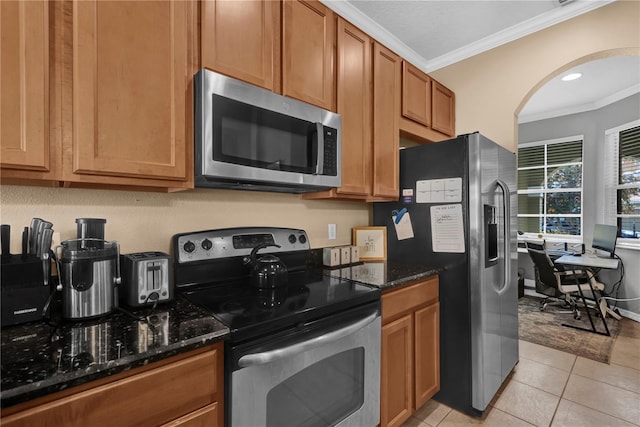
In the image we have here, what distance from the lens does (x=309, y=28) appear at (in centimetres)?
162

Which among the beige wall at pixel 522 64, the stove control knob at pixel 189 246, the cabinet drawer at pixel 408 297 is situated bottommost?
the cabinet drawer at pixel 408 297

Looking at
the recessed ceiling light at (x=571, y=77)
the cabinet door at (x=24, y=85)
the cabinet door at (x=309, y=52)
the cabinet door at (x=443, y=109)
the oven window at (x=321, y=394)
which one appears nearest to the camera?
the cabinet door at (x=24, y=85)

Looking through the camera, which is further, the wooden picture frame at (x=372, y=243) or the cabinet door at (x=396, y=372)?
the wooden picture frame at (x=372, y=243)

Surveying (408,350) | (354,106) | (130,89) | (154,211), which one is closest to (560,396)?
(408,350)

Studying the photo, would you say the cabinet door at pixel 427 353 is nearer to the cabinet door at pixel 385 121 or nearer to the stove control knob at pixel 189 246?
the cabinet door at pixel 385 121

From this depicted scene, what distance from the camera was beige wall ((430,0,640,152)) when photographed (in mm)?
1988

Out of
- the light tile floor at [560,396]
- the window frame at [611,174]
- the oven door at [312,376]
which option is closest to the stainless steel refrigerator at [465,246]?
the light tile floor at [560,396]

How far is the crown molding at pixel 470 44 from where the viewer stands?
6.81 ft

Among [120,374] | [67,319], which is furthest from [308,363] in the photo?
[67,319]

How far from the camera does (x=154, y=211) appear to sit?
1.42 m

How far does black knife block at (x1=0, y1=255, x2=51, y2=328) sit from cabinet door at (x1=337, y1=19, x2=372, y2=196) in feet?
4.34

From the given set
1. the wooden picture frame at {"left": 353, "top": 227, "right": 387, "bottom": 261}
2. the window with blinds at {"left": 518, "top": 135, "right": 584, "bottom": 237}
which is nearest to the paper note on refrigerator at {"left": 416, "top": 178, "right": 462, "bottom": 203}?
the wooden picture frame at {"left": 353, "top": 227, "right": 387, "bottom": 261}

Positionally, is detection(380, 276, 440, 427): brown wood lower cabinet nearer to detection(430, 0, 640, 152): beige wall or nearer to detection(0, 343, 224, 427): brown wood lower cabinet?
detection(0, 343, 224, 427): brown wood lower cabinet

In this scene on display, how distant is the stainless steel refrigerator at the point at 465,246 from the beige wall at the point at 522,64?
52cm
